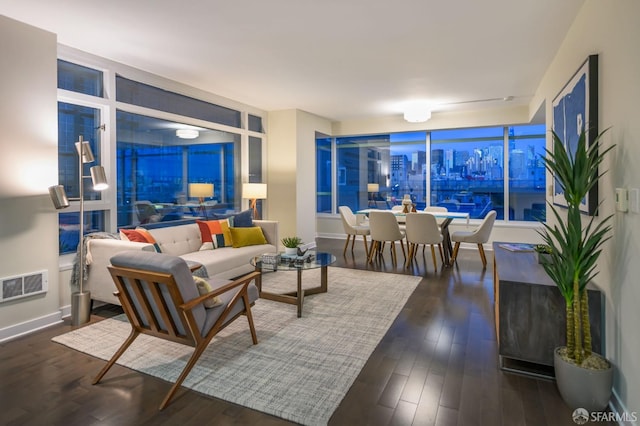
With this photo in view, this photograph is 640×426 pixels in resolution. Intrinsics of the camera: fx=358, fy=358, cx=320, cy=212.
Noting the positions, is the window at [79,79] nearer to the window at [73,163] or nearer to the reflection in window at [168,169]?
the window at [73,163]

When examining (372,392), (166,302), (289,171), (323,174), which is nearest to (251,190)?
(289,171)

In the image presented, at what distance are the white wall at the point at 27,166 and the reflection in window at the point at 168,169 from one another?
37.9 inches

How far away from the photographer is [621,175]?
2006 millimetres

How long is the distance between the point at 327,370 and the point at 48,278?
2794mm

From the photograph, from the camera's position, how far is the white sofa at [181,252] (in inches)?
138

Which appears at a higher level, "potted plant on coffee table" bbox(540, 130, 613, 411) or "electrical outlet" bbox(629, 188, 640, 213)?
"electrical outlet" bbox(629, 188, 640, 213)

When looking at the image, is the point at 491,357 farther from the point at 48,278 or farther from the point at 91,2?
the point at 91,2

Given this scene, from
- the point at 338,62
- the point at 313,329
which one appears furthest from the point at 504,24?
the point at 313,329

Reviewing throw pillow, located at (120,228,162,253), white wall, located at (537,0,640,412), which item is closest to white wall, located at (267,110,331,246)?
throw pillow, located at (120,228,162,253)

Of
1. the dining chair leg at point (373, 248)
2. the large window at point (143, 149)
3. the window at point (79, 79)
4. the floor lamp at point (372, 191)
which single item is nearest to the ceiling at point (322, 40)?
the window at point (79, 79)

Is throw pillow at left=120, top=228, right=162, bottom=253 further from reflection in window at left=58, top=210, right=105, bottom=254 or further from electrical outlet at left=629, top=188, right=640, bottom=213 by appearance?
electrical outlet at left=629, top=188, right=640, bottom=213

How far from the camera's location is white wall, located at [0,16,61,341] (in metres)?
3.05

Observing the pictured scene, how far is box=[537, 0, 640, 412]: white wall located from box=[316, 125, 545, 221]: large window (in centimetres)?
496

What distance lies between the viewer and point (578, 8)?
293 cm
